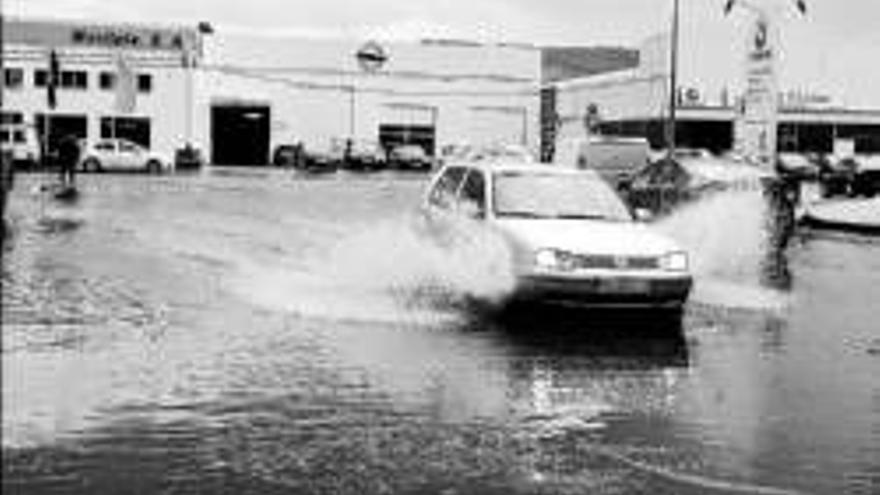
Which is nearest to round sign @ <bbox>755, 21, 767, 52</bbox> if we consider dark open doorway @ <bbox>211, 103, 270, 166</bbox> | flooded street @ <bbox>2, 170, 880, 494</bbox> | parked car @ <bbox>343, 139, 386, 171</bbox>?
flooded street @ <bbox>2, 170, 880, 494</bbox>

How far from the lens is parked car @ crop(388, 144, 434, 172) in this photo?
81.2 m

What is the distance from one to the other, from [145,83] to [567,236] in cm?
6252

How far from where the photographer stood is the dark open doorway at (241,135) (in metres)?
81.1

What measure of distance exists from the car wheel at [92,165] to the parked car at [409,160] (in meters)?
19.6

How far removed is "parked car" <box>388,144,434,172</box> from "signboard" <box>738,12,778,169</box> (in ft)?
164

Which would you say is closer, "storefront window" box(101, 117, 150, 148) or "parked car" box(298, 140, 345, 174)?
"storefront window" box(101, 117, 150, 148)

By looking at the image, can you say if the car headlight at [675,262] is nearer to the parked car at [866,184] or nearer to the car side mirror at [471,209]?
the car side mirror at [471,209]

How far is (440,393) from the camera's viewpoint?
10438mm

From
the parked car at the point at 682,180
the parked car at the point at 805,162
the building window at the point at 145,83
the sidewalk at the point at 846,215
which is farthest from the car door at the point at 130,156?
the parked car at the point at 682,180

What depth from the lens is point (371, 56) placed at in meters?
85.8

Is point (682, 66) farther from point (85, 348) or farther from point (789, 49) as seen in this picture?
point (85, 348)

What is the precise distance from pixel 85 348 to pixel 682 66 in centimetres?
6408

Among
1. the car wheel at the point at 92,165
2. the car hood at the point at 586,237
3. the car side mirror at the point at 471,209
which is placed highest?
the car side mirror at the point at 471,209

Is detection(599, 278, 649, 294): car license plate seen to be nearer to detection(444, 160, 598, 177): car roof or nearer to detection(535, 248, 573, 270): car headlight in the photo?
detection(535, 248, 573, 270): car headlight
